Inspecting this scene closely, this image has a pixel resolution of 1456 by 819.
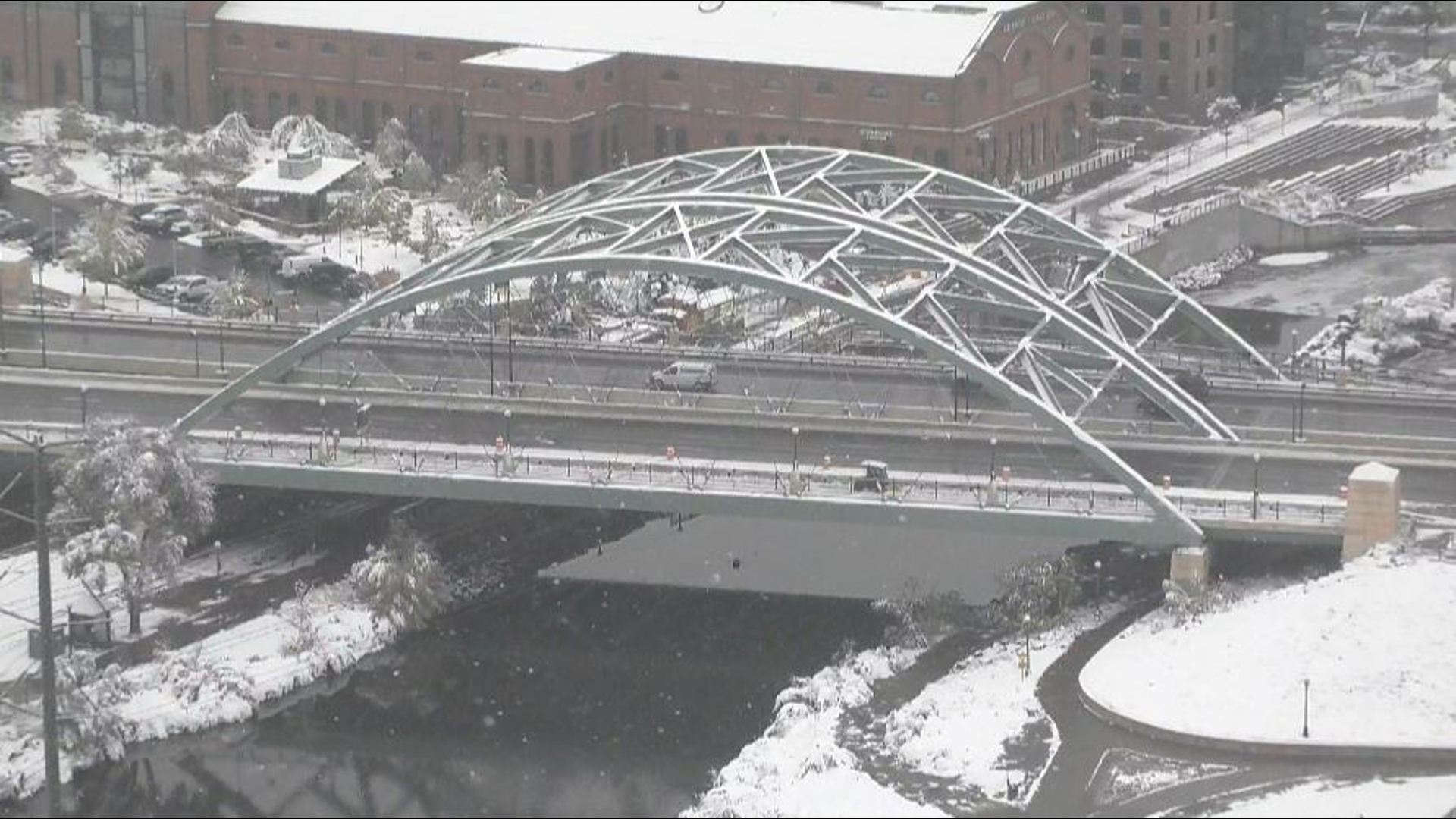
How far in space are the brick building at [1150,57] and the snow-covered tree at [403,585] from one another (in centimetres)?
6443

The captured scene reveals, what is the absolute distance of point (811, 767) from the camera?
230ft

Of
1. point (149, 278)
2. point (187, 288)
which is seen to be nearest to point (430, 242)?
point (187, 288)

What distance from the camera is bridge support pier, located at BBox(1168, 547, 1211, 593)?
76.8 m

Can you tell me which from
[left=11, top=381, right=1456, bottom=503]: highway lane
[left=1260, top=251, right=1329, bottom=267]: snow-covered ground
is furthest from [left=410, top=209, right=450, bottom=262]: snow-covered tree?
[left=1260, top=251, right=1329, bottom=267]: snow-covered ground

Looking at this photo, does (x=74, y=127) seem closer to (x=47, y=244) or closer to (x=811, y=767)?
(x=47, y=244)

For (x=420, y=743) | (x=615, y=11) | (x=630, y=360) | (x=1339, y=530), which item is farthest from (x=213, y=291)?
(x=1339, y=530)

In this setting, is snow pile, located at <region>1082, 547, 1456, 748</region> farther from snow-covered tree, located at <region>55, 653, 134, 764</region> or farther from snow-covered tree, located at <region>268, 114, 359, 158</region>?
snow-covered tree, located at <region>268, 114, 359, 158</region>

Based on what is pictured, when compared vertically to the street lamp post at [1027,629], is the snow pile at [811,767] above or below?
below

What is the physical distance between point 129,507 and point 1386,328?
157 ft

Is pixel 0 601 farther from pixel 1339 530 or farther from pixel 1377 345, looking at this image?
pixel 1377 345

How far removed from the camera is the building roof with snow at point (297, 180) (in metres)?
120

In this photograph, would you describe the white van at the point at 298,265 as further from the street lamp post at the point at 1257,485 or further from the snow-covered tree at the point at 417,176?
the street lamp post at the point at 1257,485

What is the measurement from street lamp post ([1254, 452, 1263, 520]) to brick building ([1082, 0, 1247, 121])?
192 feet

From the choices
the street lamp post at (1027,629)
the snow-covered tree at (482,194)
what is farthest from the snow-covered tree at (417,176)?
the street lamp post at (1027,629)
